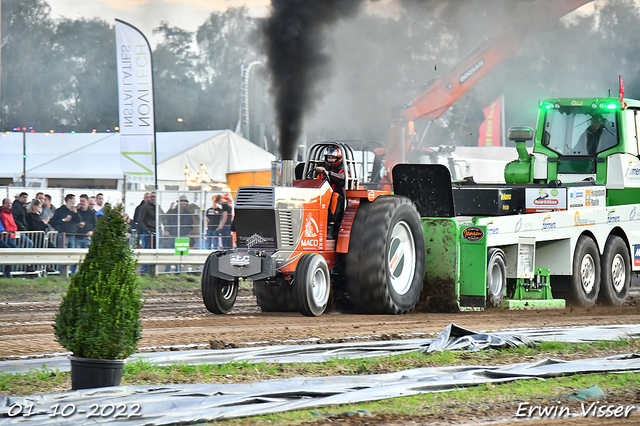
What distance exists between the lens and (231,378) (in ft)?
20.0

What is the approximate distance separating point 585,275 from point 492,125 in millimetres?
29586

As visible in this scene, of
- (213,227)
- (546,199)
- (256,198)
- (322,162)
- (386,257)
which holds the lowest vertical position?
(386,257)

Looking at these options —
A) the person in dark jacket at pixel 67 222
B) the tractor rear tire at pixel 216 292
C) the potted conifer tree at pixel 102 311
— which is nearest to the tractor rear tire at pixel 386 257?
the tractor rear tire at pixel 216 292

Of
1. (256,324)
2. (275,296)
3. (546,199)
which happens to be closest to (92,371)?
(256,324)

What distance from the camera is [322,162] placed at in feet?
36.1

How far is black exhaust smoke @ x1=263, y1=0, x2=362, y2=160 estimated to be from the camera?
13773mm

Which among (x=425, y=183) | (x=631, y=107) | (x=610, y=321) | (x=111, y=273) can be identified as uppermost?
(x=631, y=107)

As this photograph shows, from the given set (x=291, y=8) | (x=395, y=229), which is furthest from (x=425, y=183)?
(x=291, y=8)

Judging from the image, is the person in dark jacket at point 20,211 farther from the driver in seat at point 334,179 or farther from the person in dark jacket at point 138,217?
the driver in seat at point 334,179

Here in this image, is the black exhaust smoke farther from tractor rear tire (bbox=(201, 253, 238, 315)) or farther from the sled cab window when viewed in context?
the sled cab window

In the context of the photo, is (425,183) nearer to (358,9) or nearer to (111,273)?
(358,9)

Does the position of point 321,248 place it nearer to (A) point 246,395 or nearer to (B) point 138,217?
(A) point 246,395

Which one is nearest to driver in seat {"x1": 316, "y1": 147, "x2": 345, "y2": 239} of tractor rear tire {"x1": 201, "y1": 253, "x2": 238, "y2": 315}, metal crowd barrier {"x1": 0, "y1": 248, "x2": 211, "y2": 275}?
tractor rear tire {"x1": 201, "y1": 253, "x2": 238, "y2": 315}

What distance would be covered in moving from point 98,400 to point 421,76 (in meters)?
29.8
